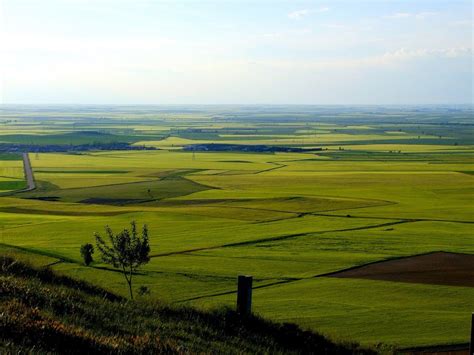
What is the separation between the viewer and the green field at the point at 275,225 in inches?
949

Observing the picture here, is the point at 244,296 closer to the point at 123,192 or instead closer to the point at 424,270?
the point at 424,270

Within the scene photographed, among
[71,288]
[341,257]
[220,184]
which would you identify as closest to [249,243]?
[341,257]

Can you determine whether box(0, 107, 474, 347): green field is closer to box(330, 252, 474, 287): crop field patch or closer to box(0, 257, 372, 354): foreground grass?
box(330, 252, 474, 287): crop field patch

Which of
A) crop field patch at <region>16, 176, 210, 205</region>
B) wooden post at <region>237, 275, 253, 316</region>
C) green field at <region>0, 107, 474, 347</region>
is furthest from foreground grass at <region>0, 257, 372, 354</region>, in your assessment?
crop field patch at <region>16, 176, 210, 205</region>

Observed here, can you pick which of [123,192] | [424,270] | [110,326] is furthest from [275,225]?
Answer: [110,326]

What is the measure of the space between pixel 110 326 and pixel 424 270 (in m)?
23.3

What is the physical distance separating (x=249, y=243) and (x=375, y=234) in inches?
301

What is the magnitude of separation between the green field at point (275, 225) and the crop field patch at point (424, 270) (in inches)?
33.3

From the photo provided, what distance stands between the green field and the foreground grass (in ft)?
7.00

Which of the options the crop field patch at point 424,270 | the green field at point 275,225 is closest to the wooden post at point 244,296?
the green field at point 275,225

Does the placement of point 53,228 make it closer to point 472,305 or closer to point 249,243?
point 249,243

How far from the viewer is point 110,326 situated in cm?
968

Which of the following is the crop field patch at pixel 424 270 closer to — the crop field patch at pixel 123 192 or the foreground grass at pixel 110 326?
the foreground grass at pixel 110 326

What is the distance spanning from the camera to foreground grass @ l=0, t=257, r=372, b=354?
8031mm
